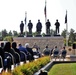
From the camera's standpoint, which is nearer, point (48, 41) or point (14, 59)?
point (14, 59)

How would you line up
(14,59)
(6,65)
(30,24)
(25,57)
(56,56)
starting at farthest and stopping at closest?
(30,24) → (56,56) → (25,57) → (14,59) → (6,65)

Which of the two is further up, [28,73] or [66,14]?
[66,14]

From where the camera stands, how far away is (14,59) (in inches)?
639

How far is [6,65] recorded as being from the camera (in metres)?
14.2

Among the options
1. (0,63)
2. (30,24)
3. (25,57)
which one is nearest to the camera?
(0,63)

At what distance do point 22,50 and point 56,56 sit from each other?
50.2 ft

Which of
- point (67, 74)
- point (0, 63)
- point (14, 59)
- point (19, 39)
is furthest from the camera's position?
point (19, 39)

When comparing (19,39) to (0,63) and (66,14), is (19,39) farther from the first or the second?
(0,63)

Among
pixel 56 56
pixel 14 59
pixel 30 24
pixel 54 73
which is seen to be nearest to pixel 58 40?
pixel 30 24

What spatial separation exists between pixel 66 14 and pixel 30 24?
16.5 ft

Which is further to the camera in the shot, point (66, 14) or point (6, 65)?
point (66, 14)

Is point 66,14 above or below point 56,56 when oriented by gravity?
above

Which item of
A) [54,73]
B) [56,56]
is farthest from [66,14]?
[54,73]

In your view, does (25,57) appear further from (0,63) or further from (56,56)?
(56,56)
